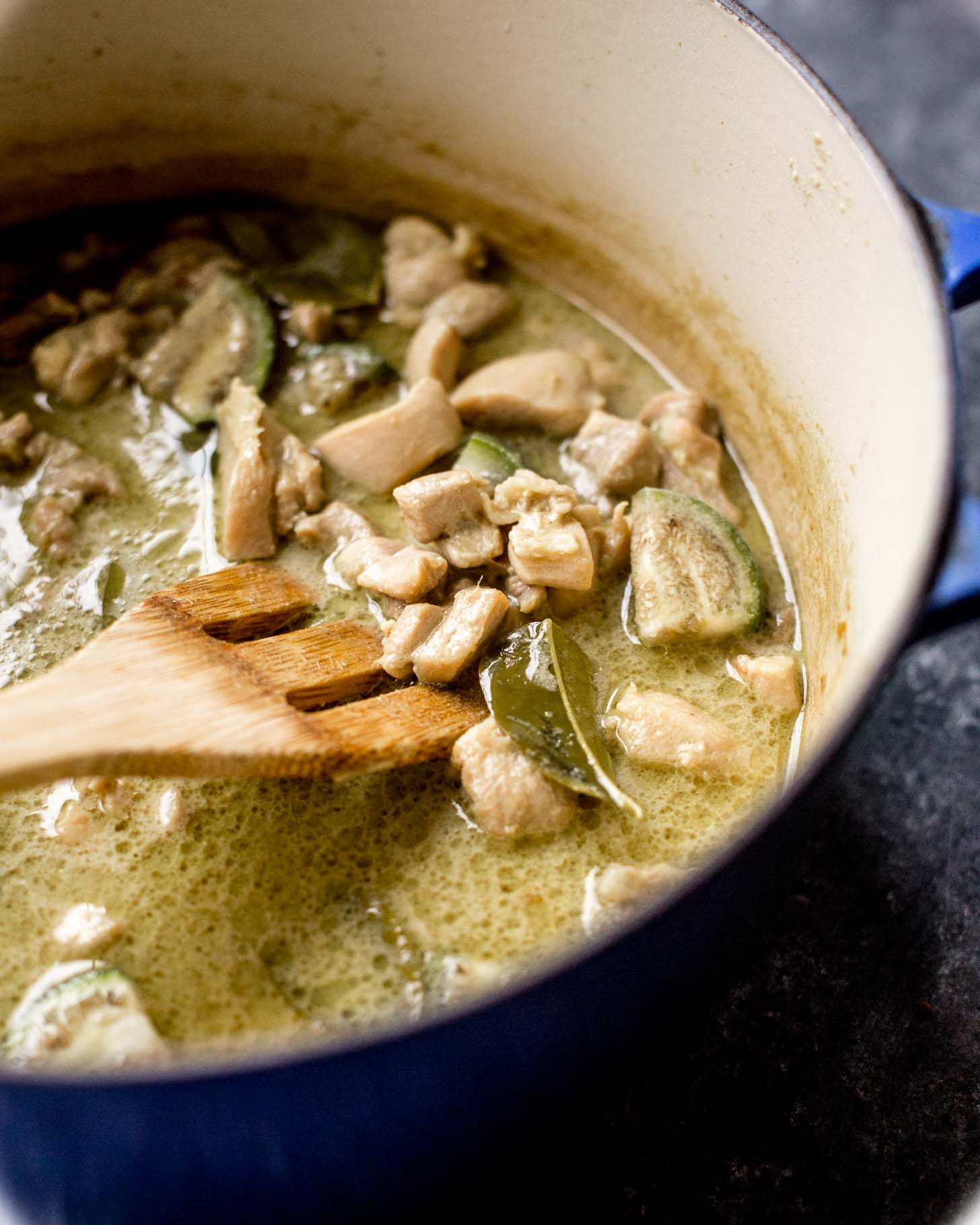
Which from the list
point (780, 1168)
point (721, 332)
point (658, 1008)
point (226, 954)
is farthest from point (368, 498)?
point (780, 1168)

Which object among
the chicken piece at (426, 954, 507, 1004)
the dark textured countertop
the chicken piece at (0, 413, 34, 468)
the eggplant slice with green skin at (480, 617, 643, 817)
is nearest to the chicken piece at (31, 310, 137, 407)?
the chicken piece at (0, 413, 34, 468)

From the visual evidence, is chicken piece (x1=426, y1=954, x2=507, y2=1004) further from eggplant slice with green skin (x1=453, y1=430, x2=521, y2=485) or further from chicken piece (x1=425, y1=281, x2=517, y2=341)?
chicken piece (x1=425, y1=281, x2=517, y2=341)

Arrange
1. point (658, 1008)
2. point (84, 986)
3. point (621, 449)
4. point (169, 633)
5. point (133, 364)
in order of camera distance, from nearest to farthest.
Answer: point (658, 1008)
point (84, 986)
point (169, 633)
point (621, 449)
point (133, 364)

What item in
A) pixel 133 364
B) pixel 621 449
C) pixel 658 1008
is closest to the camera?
pixel 658 1008

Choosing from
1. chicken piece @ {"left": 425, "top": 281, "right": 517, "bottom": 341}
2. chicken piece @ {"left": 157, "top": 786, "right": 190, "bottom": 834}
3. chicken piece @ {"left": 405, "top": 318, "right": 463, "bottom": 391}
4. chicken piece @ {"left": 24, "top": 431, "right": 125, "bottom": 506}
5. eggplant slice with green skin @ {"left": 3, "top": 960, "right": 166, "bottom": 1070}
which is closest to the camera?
eggplant slice with green skin @ {"left": 3, "top": 960, "right": 166, "bottom": 1070}

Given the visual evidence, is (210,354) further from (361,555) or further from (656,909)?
(656,909)

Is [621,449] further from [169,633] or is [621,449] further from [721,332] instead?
[169,633]

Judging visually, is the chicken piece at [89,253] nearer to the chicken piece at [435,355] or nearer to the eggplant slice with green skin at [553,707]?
the chicken piece at [435,355]
